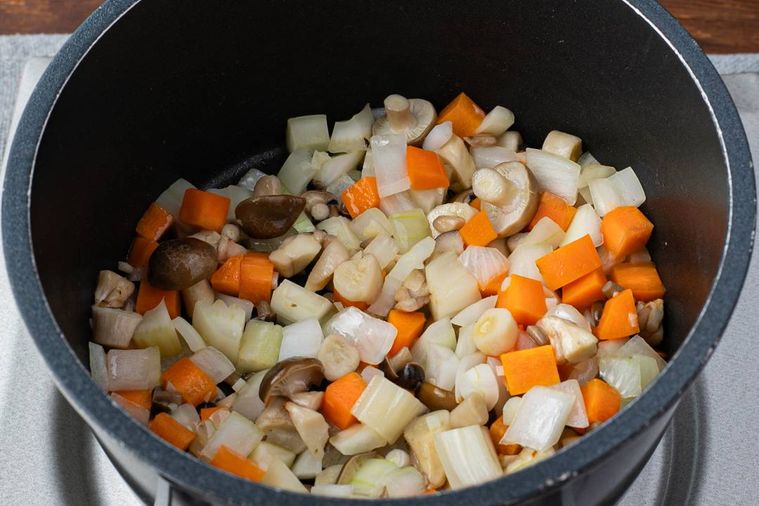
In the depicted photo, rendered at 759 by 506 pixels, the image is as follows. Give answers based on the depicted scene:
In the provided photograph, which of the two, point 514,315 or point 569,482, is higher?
point 569,482

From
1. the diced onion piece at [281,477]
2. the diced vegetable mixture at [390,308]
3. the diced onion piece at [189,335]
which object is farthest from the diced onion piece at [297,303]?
the diced onion piece at [281,477]

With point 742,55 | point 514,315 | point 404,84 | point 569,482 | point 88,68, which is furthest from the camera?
point 742,55

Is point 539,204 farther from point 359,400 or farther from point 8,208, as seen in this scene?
point 8,208

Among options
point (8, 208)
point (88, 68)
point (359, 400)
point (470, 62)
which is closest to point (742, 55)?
point (470, 62)

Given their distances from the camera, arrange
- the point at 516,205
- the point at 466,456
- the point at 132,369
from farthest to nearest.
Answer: the point at 516,205
the point at 132,369
the point at 466,456

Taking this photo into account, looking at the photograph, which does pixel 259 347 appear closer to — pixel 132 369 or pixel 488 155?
pixel 132 369

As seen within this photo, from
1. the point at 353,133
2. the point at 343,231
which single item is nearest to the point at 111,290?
the point at 343,231
